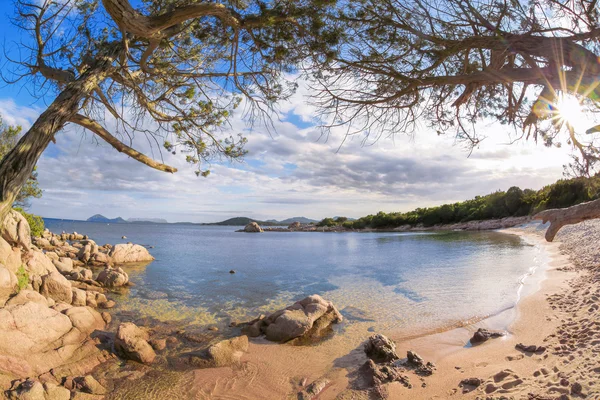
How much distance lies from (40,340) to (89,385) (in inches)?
54.3

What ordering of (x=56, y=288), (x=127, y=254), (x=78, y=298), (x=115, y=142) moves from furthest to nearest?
1. (x=127, y=254)
2. (x=78, y=298)
3. (x=56, y=288)
4. (x=115, y=142)

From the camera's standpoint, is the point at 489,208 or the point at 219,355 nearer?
the point at 219,355

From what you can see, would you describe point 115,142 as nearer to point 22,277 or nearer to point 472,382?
point 22,277

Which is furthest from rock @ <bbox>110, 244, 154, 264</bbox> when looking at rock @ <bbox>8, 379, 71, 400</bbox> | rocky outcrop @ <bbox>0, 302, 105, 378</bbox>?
→ rock @ <bbox>8, 379, 71, 400</bbox>

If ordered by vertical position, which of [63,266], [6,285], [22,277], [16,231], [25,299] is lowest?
[63,266]

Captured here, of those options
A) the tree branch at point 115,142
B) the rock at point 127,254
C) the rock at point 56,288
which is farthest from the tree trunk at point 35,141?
the rock at point 127,254

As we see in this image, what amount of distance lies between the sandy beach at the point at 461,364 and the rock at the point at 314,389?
0.05 meters

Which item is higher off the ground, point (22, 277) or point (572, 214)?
point (572, 214)

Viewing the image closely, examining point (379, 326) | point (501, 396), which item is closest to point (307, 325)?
point (379, 326)

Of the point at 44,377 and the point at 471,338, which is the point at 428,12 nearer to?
the point at 471,338

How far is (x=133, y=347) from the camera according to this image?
230 inches

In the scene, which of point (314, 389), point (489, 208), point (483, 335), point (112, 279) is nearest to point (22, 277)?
point (112, 279)

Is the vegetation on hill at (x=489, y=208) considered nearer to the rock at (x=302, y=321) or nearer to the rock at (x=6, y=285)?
the rock at (x=302, y=321)

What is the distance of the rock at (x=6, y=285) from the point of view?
6.00 m
